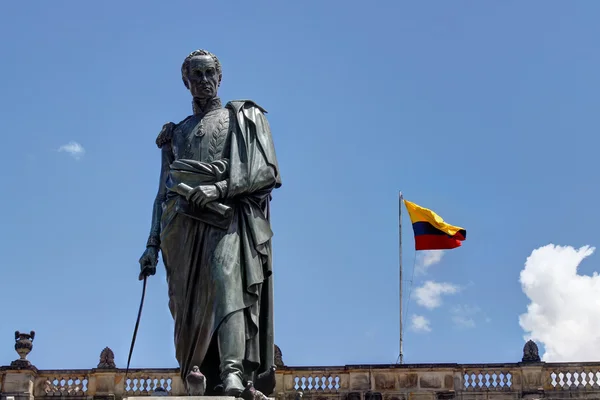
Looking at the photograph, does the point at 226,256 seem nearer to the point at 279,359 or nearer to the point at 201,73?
the point at 201,73

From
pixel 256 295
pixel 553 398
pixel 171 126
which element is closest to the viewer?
pixel 256 295

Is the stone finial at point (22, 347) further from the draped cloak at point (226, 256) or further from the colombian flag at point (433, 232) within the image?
the draped cloak at point (226, 256)

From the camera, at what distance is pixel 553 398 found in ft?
144

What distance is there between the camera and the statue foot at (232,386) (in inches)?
390

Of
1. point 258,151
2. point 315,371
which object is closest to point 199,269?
point 258,151

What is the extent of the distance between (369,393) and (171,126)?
34447 millimetres

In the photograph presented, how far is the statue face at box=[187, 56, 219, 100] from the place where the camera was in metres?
11.1

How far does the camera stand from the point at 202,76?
1105 cm

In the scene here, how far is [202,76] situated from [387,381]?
114ft

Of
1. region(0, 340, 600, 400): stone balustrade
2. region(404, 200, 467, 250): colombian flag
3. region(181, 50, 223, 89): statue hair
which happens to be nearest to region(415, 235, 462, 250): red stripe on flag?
region(404, 200, 467, 250): colombian flag

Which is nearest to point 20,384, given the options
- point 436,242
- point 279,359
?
point 279,359

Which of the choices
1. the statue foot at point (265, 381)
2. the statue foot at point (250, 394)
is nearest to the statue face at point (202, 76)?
the statue foot at point (265, 381)

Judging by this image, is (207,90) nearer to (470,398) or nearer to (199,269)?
(199,269)

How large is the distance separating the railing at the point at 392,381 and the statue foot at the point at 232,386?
3431 centimetres
